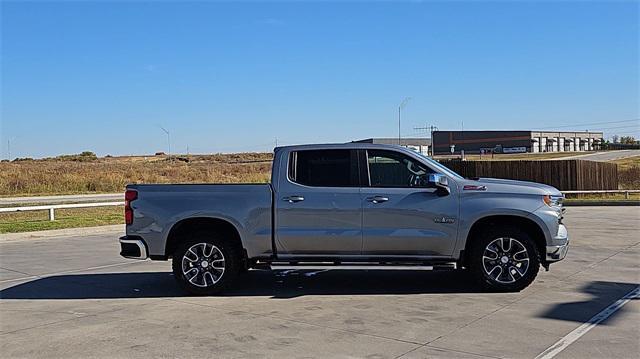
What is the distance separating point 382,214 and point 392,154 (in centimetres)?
88

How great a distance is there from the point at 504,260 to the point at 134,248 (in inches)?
195

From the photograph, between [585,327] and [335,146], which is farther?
[335,146]

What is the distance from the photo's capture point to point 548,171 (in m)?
34.6

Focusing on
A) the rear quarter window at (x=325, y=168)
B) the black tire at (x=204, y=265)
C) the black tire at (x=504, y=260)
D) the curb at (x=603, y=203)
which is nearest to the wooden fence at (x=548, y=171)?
the curb at (x=603, y=203)

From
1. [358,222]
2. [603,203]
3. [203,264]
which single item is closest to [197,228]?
[203,264]

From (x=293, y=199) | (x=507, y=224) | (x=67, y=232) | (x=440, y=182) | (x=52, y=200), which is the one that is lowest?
(x=67, y=232)

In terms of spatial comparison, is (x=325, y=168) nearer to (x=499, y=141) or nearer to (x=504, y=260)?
(x=504, y=260)

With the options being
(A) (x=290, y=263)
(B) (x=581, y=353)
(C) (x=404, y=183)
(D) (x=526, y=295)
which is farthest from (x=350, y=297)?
(B) (x=581, y=353)

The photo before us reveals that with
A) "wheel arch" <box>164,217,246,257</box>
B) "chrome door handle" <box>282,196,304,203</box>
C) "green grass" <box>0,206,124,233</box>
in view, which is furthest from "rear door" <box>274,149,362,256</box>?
"green grass" <box>0,206,124,233</box>

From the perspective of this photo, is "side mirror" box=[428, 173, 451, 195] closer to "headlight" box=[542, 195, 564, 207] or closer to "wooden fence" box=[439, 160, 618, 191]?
"headlight" box=[542, 195, 564, 207]

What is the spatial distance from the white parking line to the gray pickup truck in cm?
96

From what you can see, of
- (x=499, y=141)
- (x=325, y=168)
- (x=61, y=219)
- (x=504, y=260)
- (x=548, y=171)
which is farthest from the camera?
(x=499, y=141)

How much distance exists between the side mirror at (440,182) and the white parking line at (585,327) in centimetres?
237

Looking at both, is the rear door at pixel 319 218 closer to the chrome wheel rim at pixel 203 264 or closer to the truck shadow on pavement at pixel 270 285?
the truck shadow on pavement at pixel 270 285
